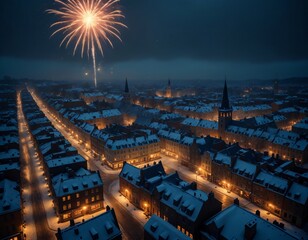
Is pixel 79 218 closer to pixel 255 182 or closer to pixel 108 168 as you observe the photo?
pixel 108 168

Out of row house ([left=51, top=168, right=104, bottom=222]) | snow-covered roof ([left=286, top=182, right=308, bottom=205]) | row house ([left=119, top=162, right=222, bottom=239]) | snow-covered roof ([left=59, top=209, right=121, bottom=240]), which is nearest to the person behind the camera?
snow-covered roof ([left=59, top=209, right=121, bottom=240])

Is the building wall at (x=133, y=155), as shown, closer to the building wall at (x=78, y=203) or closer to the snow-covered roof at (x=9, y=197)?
the building wall at (x=78, y=203)

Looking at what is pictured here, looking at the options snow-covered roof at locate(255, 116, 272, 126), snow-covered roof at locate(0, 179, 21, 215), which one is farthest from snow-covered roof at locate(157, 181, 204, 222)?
snow-covered roof at locate(255, 116, 272, 126)

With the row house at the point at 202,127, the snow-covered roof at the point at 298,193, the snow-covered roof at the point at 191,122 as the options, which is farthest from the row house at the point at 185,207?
the snow-covered roof at the point at 191,122

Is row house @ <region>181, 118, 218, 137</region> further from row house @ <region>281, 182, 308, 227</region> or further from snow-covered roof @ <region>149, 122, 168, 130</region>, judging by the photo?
row house @ <region>281, 182, 308, 227</region>

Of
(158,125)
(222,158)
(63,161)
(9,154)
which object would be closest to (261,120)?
(158,125)

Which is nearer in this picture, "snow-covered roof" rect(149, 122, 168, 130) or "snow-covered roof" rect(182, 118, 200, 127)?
"snow-covered roof" rect(149, 122, 168, 130)

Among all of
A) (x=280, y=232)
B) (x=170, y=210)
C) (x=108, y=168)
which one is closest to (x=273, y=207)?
(x=280, y=232)

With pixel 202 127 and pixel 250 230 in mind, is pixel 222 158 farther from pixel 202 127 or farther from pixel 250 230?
pixel 202 127
